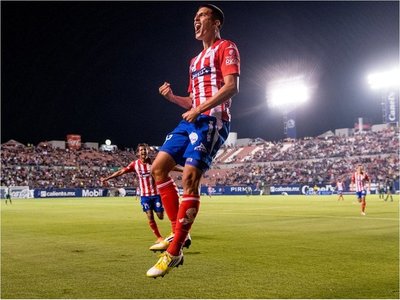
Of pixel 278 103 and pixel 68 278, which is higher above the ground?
pixel 278 103

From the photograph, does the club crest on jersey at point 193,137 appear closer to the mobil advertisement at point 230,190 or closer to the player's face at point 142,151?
the player's face at point 142,151

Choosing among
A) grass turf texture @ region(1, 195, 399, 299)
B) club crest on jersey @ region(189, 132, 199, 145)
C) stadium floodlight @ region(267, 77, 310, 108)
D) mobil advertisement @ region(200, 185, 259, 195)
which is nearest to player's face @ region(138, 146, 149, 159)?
grass turf texture @ region(1, 195, 399, 299)

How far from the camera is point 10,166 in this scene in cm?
7688

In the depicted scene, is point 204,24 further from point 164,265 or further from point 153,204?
point 153,204

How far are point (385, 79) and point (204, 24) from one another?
8120 cm

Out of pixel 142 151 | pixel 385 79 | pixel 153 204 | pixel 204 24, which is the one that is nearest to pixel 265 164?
pixel 385 79

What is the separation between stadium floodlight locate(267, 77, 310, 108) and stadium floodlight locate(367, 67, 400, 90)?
1176 cm

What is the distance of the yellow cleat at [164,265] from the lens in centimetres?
491

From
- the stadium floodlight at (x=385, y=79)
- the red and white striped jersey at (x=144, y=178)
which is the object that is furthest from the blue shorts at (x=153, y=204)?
the stadium floodlight at (x=385, y=79)

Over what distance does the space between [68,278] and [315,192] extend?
60.2 meters

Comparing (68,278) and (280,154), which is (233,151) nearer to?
(280,154)

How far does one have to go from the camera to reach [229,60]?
17.6 feet

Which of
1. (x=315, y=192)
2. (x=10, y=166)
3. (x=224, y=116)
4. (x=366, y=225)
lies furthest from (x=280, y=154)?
(x=224, y=116)

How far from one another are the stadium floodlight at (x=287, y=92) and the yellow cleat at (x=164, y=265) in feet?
285
